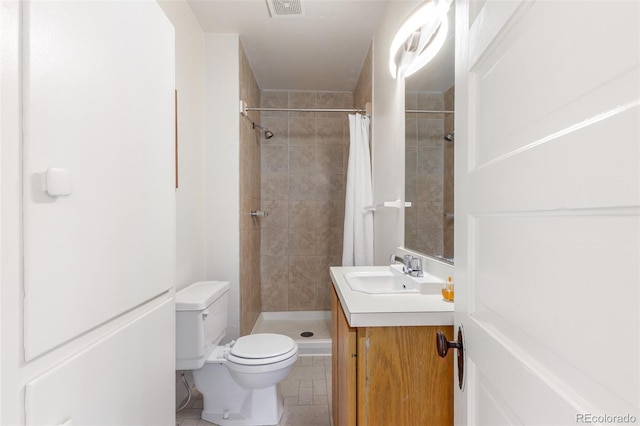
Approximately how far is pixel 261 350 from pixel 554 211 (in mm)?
1688

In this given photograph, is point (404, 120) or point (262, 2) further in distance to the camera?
point (262, 2)

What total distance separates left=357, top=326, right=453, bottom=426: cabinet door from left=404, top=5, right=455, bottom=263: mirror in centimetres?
48

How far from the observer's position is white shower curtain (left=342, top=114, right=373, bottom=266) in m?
2.67

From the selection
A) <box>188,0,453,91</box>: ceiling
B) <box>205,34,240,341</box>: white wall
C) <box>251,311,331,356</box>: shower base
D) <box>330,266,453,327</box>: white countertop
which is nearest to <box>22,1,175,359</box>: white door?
<box>330,266,453,327</box>: white countertop

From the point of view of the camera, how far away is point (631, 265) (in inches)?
12.6

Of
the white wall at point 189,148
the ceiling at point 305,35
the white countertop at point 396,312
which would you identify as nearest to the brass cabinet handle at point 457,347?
the white countertop at point 396,312

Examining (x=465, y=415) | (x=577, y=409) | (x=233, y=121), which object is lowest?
(x=465, y=415)

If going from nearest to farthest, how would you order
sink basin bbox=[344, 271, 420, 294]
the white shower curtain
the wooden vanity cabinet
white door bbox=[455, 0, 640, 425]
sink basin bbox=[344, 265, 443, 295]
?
white door bbox=[455, 0, 640, 425], the wooden vanity cabinet, sink basin bbox=[344, 265, 443, 295], sink basin bbox=[344, 271, 420, 294], the white shower curtain

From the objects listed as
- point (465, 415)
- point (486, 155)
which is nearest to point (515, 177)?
point (486, 155)

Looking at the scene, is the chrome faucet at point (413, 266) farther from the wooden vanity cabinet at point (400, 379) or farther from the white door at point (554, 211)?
the white door at point (554, 211)

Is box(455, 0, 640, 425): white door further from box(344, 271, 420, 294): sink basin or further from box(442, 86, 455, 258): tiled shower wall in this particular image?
box(344, 271, 420, 294): sink basin

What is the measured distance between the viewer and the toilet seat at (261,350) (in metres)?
1.75

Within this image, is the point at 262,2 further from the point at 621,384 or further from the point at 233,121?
the point at 621,384

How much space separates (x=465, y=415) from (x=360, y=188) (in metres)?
2.10
